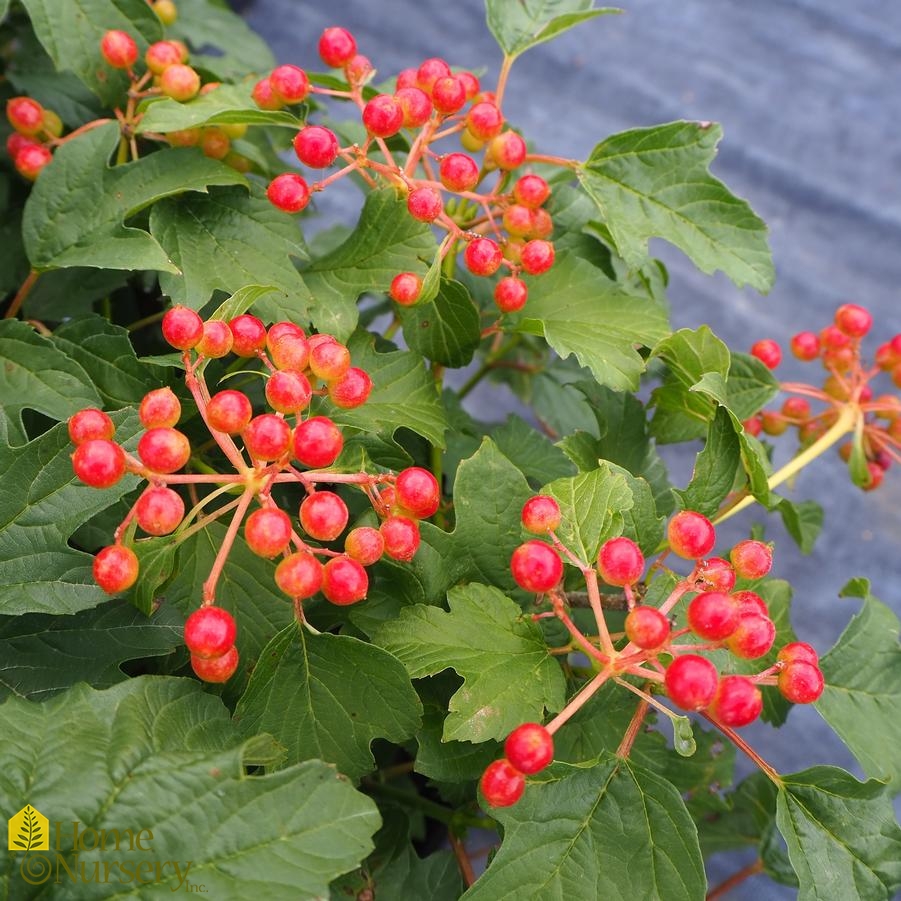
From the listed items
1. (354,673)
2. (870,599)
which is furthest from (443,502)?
(870,599)

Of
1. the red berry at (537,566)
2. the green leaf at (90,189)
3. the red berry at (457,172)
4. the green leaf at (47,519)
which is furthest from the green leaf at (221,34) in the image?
the red berry at (537,566)

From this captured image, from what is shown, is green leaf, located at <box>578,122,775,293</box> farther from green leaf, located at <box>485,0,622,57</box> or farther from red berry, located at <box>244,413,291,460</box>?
red berry, located at <box>244,413,291,460</box>

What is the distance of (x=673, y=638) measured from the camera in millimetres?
421

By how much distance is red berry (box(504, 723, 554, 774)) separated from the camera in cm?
41

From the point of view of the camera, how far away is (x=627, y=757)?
50 cm

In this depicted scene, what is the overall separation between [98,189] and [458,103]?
9.4 inches

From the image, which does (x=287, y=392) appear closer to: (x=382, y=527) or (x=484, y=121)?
(x=382, y=527)

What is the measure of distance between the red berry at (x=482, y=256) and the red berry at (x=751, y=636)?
9.8 inches

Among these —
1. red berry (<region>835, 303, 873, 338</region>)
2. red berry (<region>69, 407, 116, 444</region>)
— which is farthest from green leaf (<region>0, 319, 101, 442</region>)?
red berry (<region>835, 303, 873, 338</region>)

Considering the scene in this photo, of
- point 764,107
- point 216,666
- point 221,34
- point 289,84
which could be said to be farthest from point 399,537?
point 764,107

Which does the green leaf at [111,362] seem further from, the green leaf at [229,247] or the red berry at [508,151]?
the red berry at [508,151]

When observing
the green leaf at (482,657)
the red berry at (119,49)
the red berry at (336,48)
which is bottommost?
the green leaf at (482,657)

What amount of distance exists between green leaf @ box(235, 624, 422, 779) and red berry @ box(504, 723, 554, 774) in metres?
0.08

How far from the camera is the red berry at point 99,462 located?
41 centimetres
